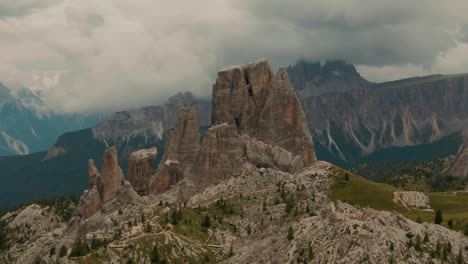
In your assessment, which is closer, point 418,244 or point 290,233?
point 418,244

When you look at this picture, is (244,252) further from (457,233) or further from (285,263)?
(457,233)

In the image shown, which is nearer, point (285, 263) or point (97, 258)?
point (285, 263)

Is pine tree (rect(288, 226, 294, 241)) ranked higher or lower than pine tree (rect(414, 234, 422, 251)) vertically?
lower

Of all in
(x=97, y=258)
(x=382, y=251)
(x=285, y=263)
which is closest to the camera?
(x=382, y=251)

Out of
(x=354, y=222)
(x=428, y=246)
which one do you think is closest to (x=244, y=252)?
(x=354, y=222)

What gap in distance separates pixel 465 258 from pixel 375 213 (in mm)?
25210

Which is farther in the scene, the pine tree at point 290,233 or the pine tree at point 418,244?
the pine tree at point 290,233

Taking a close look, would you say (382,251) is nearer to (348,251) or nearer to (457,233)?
(348,251)

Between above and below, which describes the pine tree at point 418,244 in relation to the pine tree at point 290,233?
above

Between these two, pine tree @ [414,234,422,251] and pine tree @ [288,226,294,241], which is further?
pine tree @ [288,226,294,241]

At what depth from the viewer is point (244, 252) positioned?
198375 mm

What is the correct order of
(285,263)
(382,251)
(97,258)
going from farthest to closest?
1. (97,258)
2. (285,263)
3. (382,251)

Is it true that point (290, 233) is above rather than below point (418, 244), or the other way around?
below

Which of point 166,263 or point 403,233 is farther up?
point 403,233
